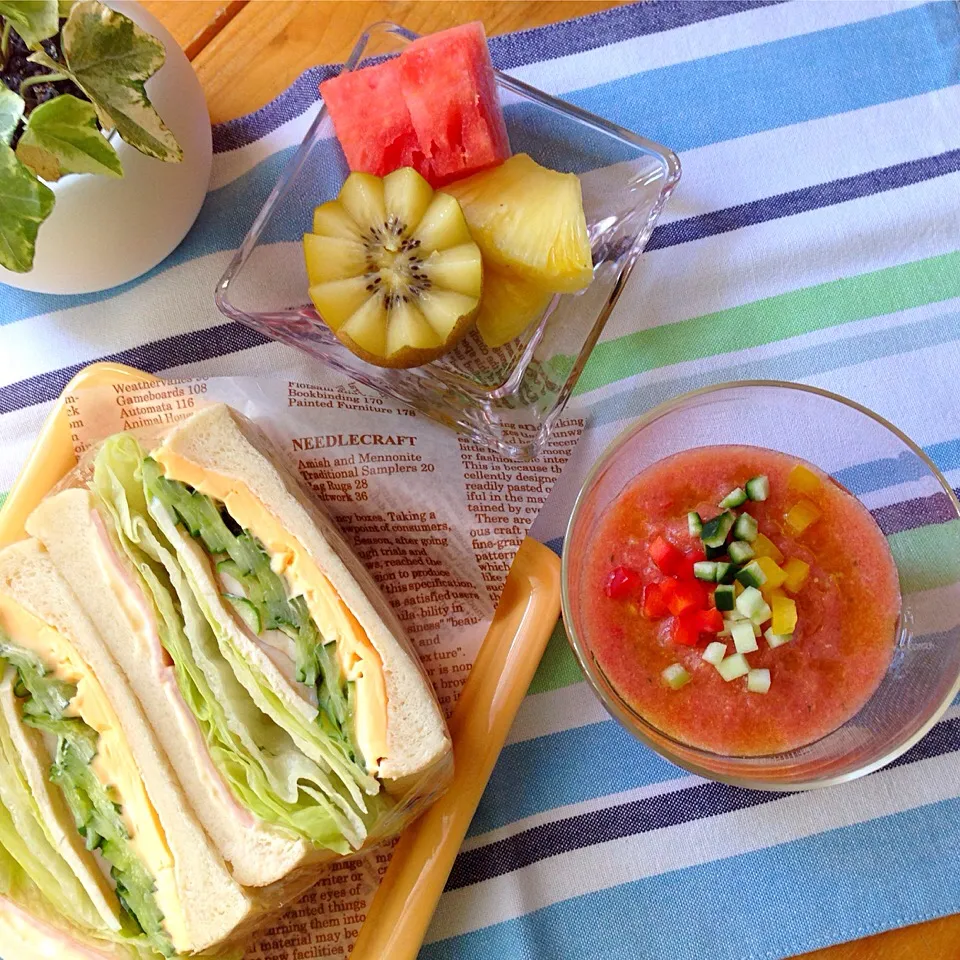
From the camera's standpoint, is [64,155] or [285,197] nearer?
[64,155]

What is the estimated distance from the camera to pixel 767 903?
1.71 metres

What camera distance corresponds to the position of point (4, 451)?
1.88 meters

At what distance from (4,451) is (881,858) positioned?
171 centimetres

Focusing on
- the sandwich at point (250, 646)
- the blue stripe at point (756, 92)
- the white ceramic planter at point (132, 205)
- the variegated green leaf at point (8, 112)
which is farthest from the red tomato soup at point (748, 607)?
the variegated green leaf at point (8, 112)

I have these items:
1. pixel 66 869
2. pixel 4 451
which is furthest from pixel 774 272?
pixel 66 869

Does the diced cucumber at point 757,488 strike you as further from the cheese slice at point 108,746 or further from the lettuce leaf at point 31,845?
the lettuce leaf at point 31,845

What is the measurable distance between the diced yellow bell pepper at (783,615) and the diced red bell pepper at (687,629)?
0.11 m

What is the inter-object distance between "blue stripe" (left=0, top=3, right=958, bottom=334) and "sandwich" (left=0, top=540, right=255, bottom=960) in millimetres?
628

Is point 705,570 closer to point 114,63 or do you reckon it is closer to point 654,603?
point 654,603

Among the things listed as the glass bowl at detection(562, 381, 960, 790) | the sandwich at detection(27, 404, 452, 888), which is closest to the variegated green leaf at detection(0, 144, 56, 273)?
the sandwich at detection(27, 404, 452, 888)

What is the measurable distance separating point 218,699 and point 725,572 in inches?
32.0

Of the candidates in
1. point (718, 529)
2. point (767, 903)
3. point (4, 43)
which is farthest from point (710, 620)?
point (4, 43)

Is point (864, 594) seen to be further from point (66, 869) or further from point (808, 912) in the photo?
point (66, 869)

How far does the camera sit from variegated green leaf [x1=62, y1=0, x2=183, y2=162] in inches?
52.1
